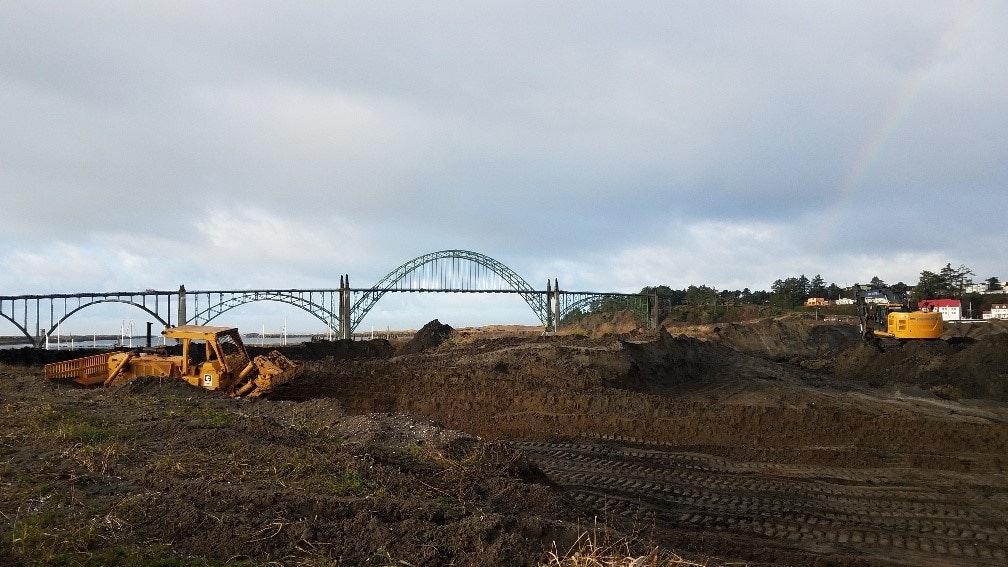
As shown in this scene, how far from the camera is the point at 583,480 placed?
32.9 ft

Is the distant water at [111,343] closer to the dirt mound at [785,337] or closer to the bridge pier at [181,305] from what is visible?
the bridge pier at [181,305]

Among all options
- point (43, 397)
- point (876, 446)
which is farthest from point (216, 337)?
point (876, 446)

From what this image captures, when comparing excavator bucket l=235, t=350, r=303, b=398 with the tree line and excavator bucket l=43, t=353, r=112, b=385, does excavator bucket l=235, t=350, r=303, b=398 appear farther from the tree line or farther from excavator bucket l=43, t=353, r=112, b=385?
the tree line

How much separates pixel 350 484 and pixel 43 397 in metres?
Answer: 9.35

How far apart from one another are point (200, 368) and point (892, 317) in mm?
28039

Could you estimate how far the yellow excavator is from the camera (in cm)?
2892

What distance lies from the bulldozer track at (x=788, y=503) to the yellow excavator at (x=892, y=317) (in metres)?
21.2

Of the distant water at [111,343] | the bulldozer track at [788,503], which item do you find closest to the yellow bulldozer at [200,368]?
the distant water at [111,343]

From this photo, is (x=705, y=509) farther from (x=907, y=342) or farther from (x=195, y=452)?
(x=907, y=342)

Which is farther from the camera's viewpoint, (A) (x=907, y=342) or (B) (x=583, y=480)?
(A) (x=907, y=342)

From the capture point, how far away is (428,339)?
34.8 m

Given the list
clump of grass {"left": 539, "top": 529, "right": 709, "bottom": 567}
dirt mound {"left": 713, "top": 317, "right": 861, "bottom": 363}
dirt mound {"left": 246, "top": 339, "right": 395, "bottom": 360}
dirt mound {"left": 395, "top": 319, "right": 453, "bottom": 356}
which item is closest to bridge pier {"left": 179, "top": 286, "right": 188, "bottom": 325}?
dirt mound {"left": 246, "top": 339, "right": 395, "bottom": 360}

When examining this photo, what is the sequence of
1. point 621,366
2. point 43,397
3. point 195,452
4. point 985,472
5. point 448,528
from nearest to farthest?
point 448,528, point 195,452, point 985,472, point 43,397, point 621,366

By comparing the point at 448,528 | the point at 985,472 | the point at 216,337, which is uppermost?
the point at 216,337
